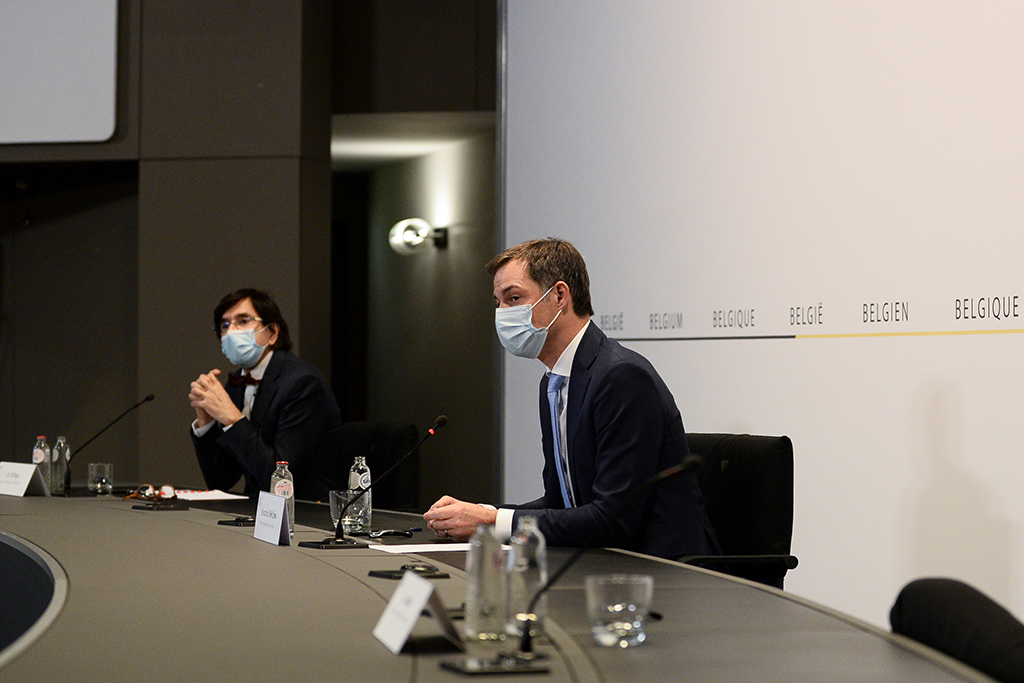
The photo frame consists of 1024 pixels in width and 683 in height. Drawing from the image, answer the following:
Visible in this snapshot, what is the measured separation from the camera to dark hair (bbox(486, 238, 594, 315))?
250cm

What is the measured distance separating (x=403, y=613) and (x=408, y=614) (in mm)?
18

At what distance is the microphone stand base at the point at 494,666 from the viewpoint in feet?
3.97

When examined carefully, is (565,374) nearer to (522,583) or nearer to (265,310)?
(522,583)

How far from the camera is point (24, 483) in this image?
340cm

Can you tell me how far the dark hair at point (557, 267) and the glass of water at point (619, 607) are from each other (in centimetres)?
122

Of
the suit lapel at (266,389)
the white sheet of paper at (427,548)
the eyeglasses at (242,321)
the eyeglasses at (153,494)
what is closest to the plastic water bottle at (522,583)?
the white sheet of paper at (427,548)

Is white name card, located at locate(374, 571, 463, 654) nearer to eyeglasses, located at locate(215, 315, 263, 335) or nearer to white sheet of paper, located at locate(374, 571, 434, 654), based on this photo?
white sheet of paper, located at locate(374, 571, 434, 654)

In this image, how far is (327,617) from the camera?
152 centimetres

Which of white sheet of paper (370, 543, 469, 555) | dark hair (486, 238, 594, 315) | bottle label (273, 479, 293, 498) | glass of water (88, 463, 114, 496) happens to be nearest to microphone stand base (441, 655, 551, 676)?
white sheet of paper (370, 543, 469, 555)

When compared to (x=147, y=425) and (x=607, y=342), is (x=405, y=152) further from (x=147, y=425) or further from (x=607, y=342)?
(x=607, y=342)

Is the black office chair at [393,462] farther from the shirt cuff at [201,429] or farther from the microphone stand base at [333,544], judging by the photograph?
the microphone stand base at [333,544]

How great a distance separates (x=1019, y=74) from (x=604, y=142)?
73.1 inches

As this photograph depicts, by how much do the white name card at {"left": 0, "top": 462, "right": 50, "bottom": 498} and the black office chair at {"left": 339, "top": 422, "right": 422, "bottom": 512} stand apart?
952mm

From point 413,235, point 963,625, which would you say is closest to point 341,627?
point 963,625
